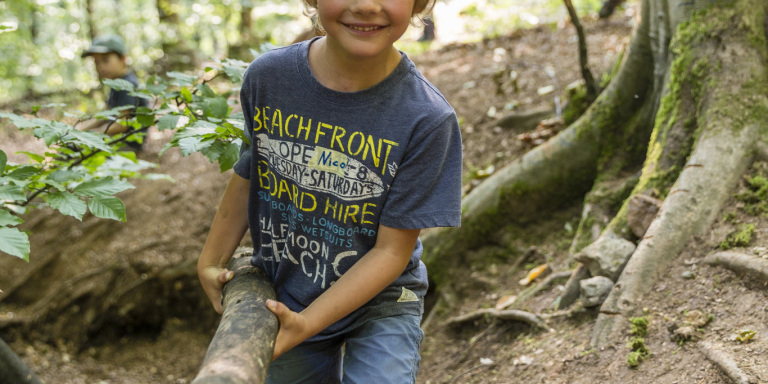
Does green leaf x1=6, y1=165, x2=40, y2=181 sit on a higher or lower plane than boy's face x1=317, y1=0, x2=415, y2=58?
lower

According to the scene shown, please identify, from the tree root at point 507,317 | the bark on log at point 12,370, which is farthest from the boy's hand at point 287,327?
the tree root at point 507,317

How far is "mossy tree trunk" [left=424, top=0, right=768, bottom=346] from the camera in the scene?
112 inches

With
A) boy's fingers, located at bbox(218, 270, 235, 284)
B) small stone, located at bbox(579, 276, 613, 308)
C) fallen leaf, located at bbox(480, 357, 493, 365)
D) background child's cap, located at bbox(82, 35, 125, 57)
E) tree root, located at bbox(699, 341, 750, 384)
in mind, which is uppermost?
boy's fingers, located at bbox(218, 270, 235, 284)

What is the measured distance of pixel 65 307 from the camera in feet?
16.3

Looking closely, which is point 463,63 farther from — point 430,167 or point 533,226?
point 430,167

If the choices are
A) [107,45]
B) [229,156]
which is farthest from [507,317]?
[107,45]

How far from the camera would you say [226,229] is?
2078mm

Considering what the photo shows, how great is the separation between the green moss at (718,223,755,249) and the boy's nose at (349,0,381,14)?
204cm

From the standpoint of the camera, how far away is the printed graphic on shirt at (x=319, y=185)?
1.80 meters

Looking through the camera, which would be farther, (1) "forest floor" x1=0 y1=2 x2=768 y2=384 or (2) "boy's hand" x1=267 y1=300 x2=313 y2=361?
(1) "forest floor" x1=0 y1=2 x2=768 y2=384

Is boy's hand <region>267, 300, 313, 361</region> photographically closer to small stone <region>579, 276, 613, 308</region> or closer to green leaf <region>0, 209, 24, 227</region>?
green leaf <region>0, 209, 24, 227</region>

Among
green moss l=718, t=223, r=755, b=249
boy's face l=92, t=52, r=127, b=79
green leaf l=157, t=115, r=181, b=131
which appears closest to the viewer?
green leaf l=157, t=115, r=181, b=131

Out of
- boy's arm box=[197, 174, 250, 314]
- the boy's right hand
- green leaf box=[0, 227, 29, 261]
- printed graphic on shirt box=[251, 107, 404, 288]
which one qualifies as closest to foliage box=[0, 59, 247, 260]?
green leaf box=[0, 227, 29, 261]

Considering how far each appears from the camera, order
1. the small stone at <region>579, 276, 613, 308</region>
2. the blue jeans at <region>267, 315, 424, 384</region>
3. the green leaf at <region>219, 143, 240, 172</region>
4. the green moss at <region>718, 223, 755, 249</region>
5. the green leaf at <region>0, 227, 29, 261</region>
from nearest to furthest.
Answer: the green leaf at <region>0, 227, 29, 261</region> → the blue jeans at <region>267, 315, 424, 384</region> → the green leaf at <region>219, 143, 240, 172</region> → the green moss at <region>718, 223, 755, 249</region> → the small stone at <region>579, 276, 613, 308</region>
